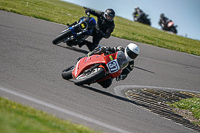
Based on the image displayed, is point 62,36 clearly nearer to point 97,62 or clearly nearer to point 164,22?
point 97,62

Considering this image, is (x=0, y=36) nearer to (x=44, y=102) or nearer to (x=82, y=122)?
(x=44, y=102)

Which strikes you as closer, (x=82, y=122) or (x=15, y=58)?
(x=82, y=122)

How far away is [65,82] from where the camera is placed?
24.7 ft

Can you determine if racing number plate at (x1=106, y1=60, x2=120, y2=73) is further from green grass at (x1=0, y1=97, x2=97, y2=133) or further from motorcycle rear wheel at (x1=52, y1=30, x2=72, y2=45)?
motorcycle rear wheel at (x1=52, y1=30, x2=72, y2=45)

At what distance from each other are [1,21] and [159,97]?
259 inches

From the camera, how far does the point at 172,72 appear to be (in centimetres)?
1260

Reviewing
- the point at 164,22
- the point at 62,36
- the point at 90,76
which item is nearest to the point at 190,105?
the point at 90,76

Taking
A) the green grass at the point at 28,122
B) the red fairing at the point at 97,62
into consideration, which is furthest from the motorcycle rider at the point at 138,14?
the green grass at the point at 28,122

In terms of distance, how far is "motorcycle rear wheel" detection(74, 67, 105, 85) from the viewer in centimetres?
703

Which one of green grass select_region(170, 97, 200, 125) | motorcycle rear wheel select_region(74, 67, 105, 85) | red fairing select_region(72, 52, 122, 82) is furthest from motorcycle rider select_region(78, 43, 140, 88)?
green grass select_region(170, 97, 200, 125)

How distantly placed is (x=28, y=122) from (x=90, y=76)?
10.8ft

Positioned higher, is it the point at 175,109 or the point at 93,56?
the point at 93,56

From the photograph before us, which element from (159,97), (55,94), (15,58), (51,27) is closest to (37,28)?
(51,27)

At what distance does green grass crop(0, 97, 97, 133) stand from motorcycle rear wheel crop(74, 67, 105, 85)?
246 cm
